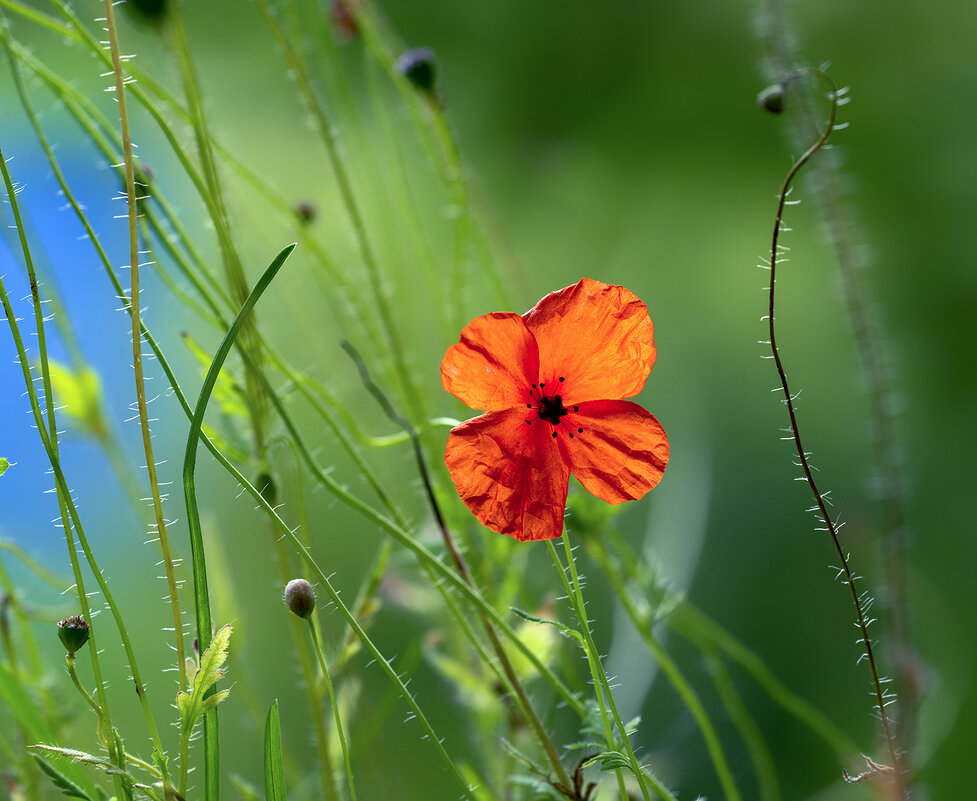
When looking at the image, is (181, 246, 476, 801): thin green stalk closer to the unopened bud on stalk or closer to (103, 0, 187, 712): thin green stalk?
(103, 0, 187, 712): thin green stalk

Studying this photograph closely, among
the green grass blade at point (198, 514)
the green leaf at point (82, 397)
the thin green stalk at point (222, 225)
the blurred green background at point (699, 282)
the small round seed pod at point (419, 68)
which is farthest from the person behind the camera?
the blurred green background at point (699, 282)

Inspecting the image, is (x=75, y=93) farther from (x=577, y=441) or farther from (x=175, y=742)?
(x=175, y=742)

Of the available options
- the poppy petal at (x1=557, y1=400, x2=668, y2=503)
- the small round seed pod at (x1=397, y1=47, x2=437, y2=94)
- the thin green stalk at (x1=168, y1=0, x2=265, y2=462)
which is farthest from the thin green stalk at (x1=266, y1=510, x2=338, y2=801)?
the small round seed pod at (x1=397, y1=47, x2=437, y2=94)

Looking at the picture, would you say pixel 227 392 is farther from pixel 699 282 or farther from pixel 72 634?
pixel 699 282

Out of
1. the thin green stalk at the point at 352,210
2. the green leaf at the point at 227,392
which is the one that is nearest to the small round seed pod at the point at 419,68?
the thin green stalk at the point at 352,210

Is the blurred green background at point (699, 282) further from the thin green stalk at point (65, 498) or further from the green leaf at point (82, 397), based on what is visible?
the thin green stalk at point (65, 498)

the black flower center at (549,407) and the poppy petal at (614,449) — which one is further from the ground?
the black flower center at (549,407)

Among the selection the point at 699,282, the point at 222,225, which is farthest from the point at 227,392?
the point at 699,282
